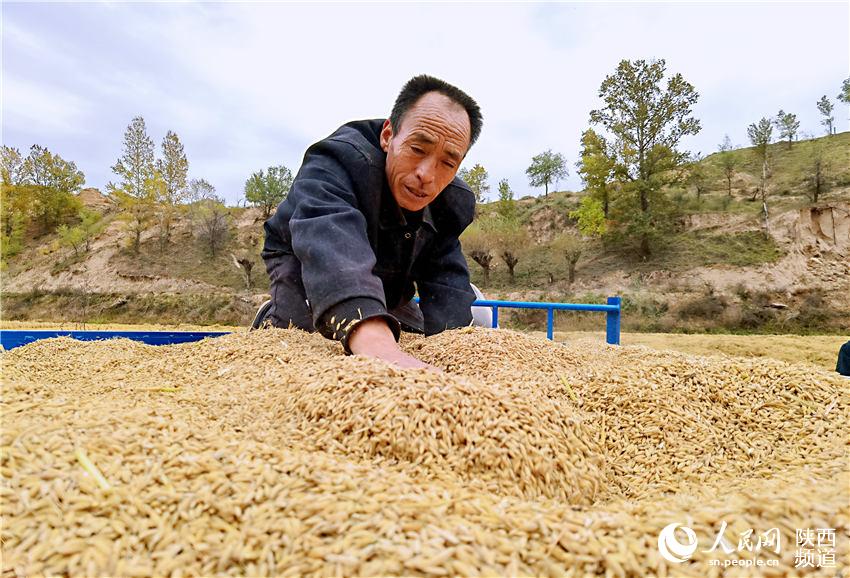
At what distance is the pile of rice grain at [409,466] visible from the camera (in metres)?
0.66

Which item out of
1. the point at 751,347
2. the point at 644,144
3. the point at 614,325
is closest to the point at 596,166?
the point at 644,144

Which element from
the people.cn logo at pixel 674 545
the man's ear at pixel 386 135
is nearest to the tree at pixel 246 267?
the man's ear at pixel 386 135

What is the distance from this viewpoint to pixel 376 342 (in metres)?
1.56

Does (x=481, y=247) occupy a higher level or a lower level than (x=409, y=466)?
higher

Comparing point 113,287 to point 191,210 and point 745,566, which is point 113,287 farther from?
point 745,566

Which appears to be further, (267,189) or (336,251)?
(267,189)

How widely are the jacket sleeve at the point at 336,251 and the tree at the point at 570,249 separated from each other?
17.1 metres

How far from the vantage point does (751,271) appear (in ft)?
51.9

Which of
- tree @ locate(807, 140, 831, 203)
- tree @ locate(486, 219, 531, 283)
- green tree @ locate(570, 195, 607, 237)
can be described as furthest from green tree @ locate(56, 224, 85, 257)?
tree @ locate(807, 140, 831, 203)

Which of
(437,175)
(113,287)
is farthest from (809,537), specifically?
(113,287)

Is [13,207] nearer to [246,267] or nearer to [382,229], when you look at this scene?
[246,267]

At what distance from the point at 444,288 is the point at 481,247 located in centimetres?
1778

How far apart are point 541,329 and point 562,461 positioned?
13805 mm

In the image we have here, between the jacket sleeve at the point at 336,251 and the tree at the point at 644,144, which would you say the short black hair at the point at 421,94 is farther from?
the tree at the point at 644,144
